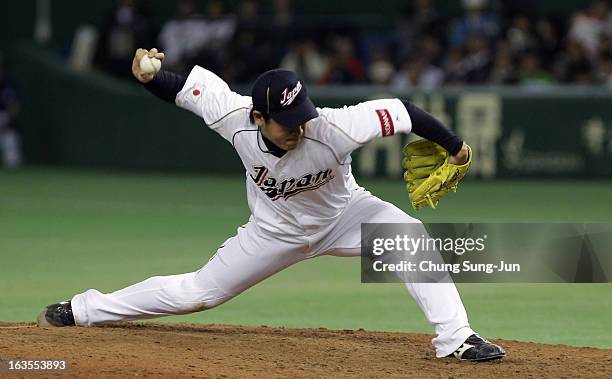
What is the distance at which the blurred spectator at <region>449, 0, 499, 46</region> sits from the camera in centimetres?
1930

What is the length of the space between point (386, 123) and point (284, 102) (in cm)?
54

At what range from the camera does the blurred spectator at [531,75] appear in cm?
1859

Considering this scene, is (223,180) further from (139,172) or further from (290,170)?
(290,170)

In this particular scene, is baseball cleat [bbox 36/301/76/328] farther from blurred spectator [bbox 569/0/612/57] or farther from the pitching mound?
blurred spectator [bbox 569/0/612/57]

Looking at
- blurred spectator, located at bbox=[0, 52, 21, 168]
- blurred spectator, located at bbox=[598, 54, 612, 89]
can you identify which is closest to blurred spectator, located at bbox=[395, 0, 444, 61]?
blurred spectator, located at bbox=[598, 54, 612, 89]

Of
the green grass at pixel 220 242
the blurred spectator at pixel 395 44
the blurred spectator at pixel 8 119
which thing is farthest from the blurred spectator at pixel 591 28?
the blurred spectator at pixel 8 119

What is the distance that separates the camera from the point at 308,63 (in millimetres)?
19969

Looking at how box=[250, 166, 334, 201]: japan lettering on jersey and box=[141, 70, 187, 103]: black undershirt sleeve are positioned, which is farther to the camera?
box=[141, 70, 187, 103]: black undershirt sleeve

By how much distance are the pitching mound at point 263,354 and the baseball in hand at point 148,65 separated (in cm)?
146

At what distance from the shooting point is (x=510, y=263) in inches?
283

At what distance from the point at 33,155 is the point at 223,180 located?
516cm

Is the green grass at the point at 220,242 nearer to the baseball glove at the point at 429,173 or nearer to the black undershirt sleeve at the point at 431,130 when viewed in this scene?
the baseball glove at the point at 429,173

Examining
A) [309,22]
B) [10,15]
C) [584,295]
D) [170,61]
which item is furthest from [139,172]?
[584,295]

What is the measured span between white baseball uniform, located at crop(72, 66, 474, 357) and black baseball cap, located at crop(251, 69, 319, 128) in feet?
0.56
